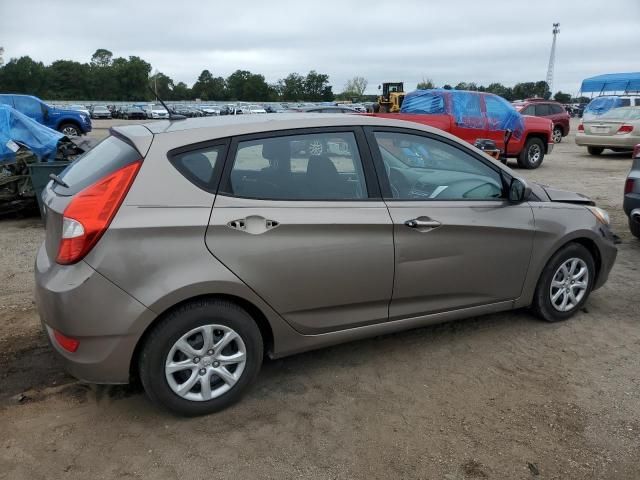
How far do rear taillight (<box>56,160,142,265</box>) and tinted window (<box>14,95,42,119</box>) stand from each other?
1806cm

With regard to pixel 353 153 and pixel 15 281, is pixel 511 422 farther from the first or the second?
pixel 15 281

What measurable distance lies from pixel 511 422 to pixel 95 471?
7.12ft

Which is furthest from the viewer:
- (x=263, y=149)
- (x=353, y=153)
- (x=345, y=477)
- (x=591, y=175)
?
(x=591, y=175)

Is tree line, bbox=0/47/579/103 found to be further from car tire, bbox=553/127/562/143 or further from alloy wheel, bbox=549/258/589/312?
alloy wheel, bbox=549/258/589/312

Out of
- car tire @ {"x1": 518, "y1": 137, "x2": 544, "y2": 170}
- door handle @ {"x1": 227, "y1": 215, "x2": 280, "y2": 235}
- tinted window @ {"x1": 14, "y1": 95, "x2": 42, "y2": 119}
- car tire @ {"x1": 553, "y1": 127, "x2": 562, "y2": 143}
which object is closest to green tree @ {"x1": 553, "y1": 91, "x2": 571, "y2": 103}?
car tire @ {"x1": 553, "y1": 127, "x2": 562, "y2": 143}

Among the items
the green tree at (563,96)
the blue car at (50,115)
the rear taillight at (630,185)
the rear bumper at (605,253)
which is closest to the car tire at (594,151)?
the rear taillight at (630,185)

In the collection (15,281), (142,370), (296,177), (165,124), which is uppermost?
(165,124)

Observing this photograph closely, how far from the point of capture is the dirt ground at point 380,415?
2.57 metres

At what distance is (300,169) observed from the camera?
3121 mm

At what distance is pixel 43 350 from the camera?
367cm

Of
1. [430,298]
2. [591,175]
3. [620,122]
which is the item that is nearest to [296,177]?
[430,298]

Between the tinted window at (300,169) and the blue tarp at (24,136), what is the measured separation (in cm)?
583

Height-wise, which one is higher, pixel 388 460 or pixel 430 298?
pixel 430 298

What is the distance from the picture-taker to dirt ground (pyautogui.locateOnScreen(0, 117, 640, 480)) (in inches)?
101
